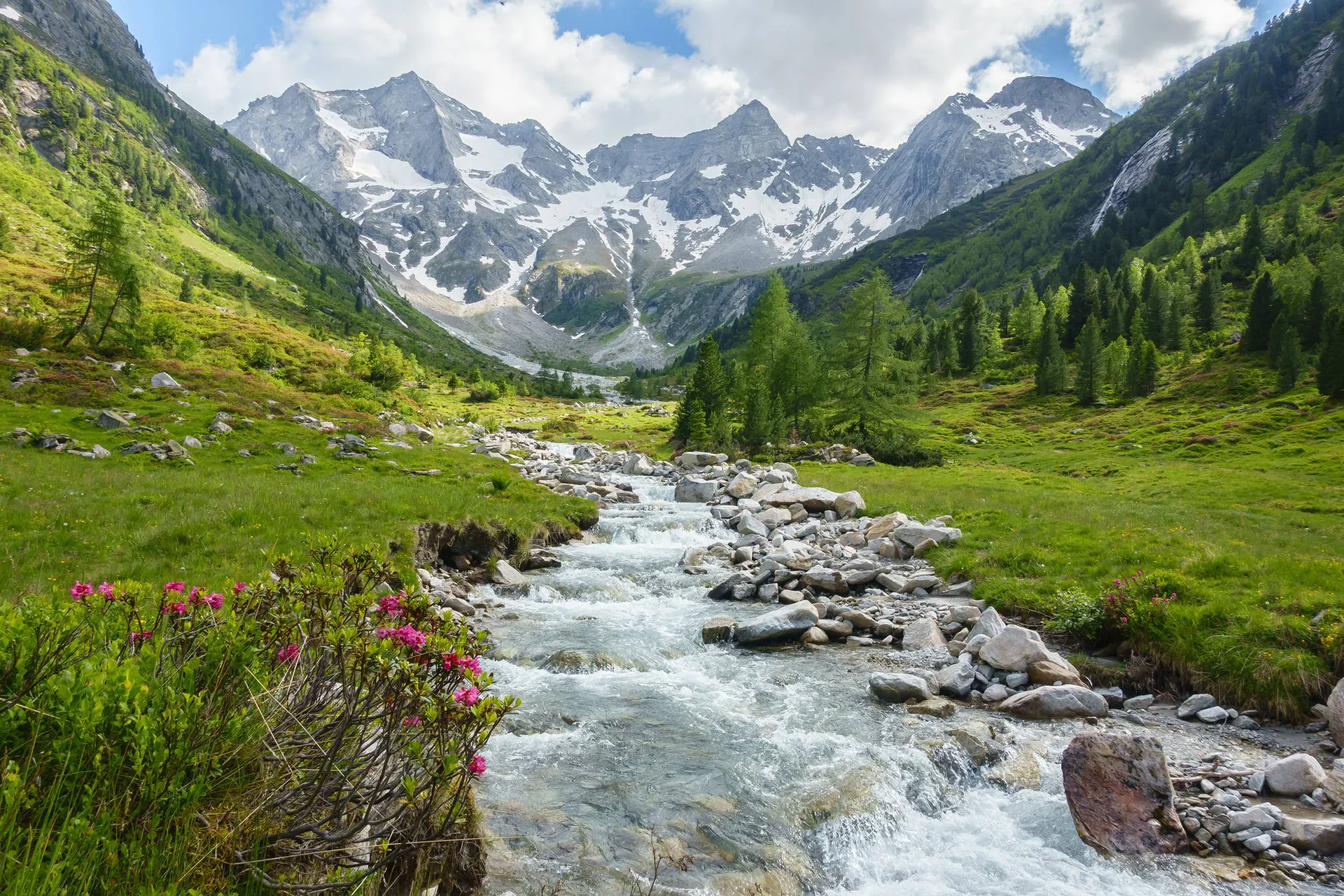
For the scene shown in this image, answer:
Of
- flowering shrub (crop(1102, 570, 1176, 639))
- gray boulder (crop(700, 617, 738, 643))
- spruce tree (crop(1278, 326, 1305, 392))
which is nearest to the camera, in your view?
flowering shrub (crop(1102, 570, 1176, 639))

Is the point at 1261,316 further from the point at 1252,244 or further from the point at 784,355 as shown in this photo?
the point at 784,355

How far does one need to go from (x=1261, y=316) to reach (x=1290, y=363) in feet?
57.7

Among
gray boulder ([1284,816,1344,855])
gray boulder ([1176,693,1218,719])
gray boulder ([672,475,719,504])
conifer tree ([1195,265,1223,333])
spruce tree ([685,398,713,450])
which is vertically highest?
conifer tree ([1195,265,1223,333])

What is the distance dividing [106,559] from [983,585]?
20080mm

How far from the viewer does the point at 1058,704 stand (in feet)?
32.8

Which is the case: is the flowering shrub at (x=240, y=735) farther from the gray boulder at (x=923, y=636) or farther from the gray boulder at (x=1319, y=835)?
the gray boulder at (x=923, y=636)

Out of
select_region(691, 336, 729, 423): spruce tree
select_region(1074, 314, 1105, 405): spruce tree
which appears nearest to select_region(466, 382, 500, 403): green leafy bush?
select_region(691, 336, 729, 423): spruce tree

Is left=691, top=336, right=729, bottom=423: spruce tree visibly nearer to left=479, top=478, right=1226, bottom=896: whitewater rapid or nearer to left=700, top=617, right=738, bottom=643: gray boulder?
left=700, top=617, right=738, bottom=643: gray boulder

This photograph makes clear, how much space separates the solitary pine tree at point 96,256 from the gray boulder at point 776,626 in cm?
5056

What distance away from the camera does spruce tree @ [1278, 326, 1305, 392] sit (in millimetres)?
59719

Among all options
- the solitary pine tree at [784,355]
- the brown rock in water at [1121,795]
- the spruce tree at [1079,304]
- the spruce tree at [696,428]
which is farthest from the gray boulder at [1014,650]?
the spruce tree at [1079,304]

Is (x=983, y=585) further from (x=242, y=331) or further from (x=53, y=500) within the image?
(x=242, y=331)

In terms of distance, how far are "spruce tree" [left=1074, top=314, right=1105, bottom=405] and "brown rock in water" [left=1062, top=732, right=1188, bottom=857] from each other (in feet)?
274

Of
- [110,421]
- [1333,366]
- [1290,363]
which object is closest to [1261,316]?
[1290,363]
